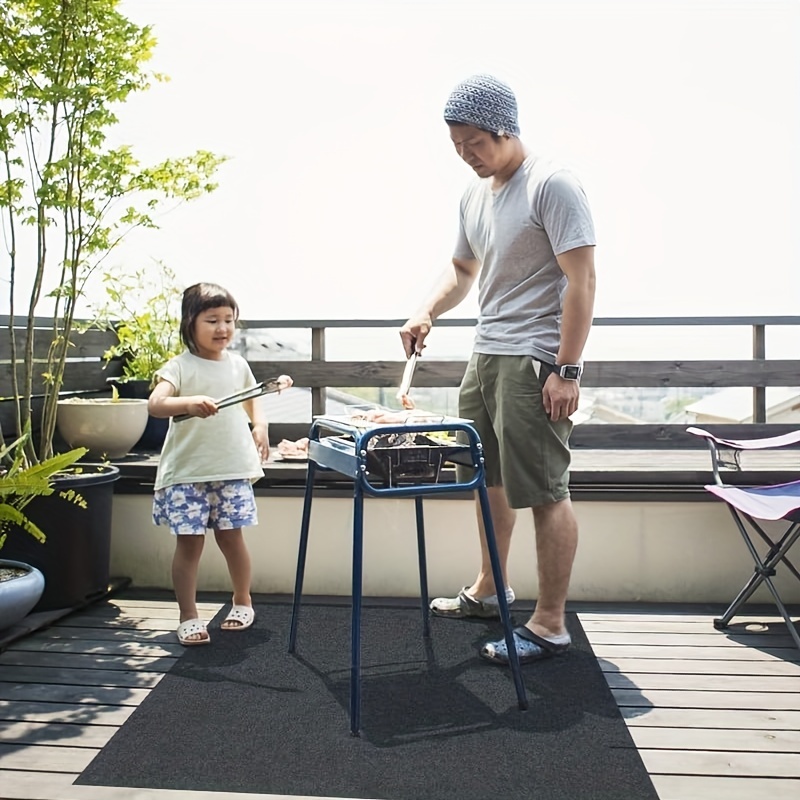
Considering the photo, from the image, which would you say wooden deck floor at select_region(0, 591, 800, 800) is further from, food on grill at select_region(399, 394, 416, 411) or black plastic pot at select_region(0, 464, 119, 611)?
food on grill at select_region(399, 394, 416, 411)

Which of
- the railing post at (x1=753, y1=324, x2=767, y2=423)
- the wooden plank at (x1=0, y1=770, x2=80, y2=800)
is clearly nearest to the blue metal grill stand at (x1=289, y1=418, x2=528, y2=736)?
the wooden plank at (x1=0, y1=770, x2=80, y2=800)

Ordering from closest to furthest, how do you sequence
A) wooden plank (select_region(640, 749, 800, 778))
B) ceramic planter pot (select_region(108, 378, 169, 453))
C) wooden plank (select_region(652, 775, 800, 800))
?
wooden plank (select_region(652, 775, 800, 800)) → wooden plank (select_region(640, 749, 800, 778)) → ceramic planter pot (select_region(108, 378, 169, 453))

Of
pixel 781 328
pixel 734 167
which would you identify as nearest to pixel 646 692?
pixel 781 328

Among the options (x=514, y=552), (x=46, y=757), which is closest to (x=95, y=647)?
(x=46, y=757)

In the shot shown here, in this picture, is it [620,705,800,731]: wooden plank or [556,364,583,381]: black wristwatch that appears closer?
[620,705,800,731]: wooden plank

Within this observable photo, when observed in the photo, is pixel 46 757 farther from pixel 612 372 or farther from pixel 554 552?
pixel 612 372

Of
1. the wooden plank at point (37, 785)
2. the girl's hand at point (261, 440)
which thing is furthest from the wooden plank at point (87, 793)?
the girl's hand at point (261, 440)

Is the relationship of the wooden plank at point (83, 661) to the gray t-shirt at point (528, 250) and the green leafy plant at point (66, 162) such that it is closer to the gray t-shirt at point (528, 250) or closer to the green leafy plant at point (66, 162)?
the green leafy plant at point (66, 162)

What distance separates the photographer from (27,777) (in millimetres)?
1978

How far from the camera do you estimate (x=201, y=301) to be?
2938mm

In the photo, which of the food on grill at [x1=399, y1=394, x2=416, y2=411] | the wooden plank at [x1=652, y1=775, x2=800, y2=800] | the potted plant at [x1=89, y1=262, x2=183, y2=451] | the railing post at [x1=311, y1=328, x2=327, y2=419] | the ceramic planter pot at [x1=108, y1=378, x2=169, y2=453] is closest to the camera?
the wooden plank at [x1=652, y1=775, x2=800, y2=800]

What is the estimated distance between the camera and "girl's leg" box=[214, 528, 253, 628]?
3.07m

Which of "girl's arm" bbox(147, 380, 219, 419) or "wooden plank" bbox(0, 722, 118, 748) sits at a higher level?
"girl's arm" bbox(147, 380, 219, 419)

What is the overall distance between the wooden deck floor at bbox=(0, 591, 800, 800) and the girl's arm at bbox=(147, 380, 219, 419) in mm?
772
